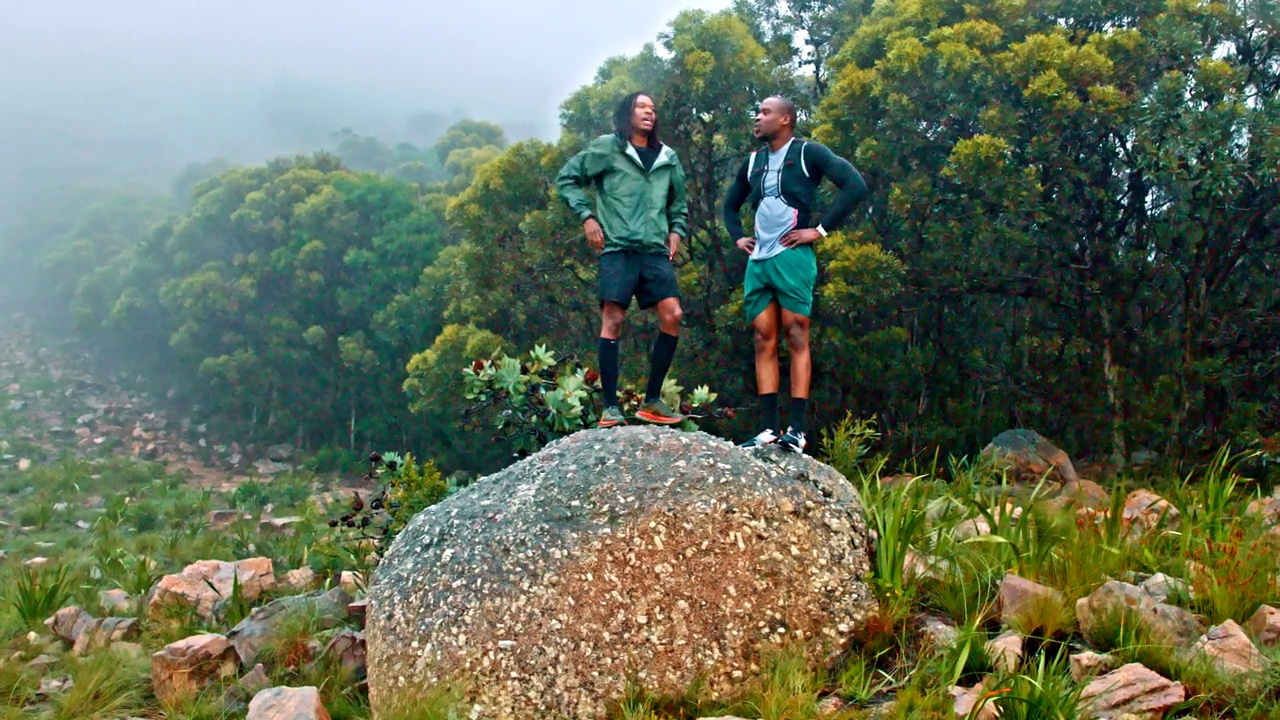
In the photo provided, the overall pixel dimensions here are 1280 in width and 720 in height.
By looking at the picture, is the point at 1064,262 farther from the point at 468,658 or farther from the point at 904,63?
the point at 468,658

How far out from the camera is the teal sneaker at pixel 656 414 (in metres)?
5.88

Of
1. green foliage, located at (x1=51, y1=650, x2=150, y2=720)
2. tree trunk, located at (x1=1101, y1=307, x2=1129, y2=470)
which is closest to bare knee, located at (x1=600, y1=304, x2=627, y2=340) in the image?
green foliage, located at (x1=51, y1=650, x2=150, y2=720)

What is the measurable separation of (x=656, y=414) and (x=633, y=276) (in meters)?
0.77

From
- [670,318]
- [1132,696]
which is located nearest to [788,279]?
[670,318]

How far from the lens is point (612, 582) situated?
4293mm

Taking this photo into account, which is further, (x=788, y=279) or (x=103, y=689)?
(x=788, y=279)

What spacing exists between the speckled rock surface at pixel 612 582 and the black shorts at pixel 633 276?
1.27 metres

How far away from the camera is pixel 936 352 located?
1348 centimetres

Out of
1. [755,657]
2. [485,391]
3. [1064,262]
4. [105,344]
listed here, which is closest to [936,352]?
[1064,262]

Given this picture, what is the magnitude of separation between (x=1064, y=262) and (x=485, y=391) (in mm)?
8328

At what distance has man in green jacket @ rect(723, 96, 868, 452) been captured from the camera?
17.4 feet

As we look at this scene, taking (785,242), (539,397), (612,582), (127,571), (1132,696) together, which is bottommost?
(127,571)

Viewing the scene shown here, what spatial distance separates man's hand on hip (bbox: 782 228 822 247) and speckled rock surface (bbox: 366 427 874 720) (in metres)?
1.17

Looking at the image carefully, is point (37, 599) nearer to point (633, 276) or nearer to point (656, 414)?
point (656, 414)
